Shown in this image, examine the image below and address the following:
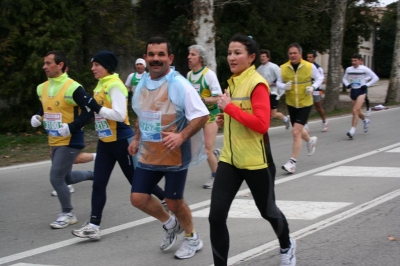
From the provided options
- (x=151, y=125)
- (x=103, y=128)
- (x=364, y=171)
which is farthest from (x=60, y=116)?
(x=364, y=171)

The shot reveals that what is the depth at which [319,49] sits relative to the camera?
25250 millimetres

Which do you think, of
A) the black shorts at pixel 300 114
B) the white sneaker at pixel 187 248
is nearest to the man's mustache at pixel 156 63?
the white sneaker at pixel 187 248

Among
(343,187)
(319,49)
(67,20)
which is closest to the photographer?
(343,187)

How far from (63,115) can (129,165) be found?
948 millimetres

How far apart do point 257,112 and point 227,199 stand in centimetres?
68

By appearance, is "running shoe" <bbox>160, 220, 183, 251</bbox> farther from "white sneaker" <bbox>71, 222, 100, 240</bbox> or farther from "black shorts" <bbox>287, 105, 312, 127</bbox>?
"black shorts" <bbox>287, 105, 312, 127</bbox>

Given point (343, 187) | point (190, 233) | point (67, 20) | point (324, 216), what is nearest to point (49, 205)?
point (190, 233)

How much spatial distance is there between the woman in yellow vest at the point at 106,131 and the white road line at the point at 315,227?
1.44 m

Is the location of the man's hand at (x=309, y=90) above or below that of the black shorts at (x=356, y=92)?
above

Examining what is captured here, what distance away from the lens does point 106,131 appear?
5.78 metres

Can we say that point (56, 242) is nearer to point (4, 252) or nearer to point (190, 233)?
point (4, 252)

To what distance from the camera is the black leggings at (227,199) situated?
4.36 meters

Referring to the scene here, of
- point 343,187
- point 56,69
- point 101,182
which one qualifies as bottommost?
point 343,187

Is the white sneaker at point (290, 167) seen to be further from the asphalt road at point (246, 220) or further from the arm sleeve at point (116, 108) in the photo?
the arm sleeve at point (116, 108)
